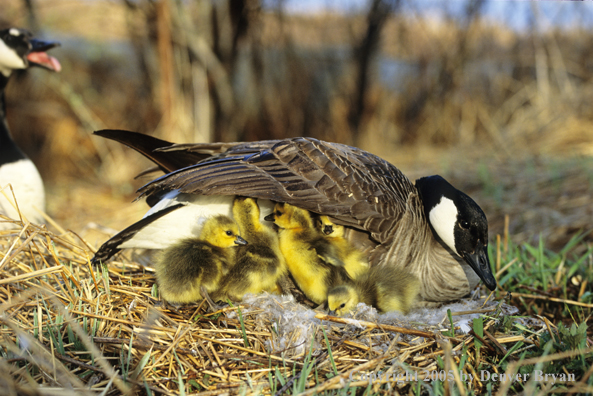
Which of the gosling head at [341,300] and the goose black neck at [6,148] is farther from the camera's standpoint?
the goose black neck at [6,148]

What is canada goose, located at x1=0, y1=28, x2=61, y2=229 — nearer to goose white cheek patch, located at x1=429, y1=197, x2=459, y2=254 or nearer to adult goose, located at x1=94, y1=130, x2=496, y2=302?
adult goose, located at x1=94, y1=130, x2=496, y2=302

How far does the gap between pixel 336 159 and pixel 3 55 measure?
3.13m

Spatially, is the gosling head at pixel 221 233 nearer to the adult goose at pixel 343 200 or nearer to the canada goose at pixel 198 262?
the canada goose at pixel 198 262

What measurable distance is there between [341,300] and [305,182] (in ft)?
2.09

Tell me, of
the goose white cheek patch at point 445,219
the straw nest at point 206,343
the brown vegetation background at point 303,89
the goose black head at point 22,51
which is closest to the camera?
the straw nest at point 206,343

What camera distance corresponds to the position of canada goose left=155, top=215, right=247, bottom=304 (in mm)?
2184

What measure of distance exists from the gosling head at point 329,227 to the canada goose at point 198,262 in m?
0.44

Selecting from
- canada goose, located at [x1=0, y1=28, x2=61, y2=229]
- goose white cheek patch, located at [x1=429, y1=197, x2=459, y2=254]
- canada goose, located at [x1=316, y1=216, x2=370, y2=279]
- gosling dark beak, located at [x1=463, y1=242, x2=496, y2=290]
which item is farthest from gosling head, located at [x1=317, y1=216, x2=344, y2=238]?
canada goose, located at [x1=0, y1=28, x2=61, y2=229]

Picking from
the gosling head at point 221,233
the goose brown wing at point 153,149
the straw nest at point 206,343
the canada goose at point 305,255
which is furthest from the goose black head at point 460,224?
the goose brown wing at point 153,149

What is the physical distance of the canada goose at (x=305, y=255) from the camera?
230 centimetres

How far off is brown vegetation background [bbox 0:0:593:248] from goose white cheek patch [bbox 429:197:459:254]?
2.59 meters

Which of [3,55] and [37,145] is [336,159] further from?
[37,145]

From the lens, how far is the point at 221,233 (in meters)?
2.34

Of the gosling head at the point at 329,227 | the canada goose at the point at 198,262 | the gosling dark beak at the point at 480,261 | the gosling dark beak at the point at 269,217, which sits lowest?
the gosling dark beak at the point at 480,261
